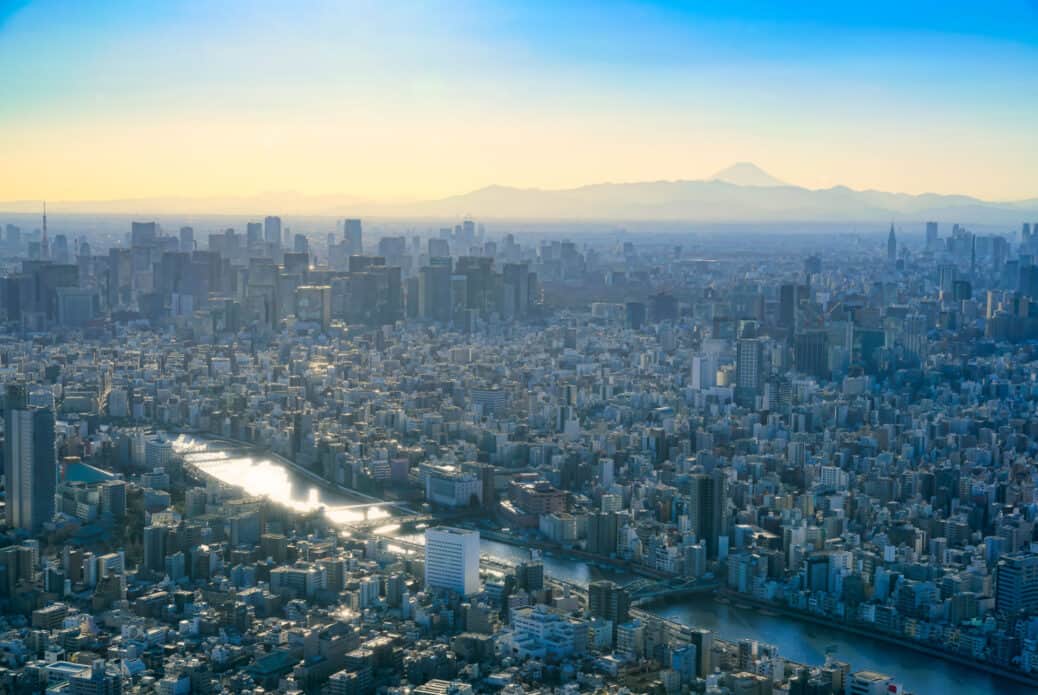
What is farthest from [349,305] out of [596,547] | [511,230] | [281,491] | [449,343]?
[511,230]

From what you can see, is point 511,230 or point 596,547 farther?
point 511,230

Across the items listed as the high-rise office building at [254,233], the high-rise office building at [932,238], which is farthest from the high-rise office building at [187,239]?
the high-rise office building at [932,238]

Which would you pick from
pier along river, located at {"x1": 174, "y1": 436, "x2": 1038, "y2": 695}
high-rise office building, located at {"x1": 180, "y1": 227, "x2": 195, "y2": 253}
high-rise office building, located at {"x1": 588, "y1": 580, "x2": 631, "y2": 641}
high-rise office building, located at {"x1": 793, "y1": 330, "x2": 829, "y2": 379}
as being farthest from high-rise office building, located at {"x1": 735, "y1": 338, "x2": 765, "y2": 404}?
high-rise office building, located at {"x1": 180, "y1": 227, "x2": 195, "y2": 253}

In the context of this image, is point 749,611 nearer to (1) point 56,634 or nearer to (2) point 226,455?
(1) point 56,634

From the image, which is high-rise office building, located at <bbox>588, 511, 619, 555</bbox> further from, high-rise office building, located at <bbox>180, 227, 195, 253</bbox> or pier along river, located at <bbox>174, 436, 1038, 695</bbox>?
high-rise office building, located at <bbox>180, 227, 195, 253</bbox>

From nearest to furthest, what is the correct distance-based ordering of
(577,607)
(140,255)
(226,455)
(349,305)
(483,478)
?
(577,607), (483,478), (226,455), (349,305), (140,255)

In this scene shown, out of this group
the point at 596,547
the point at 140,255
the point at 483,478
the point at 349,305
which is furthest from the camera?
the point at 140,255
